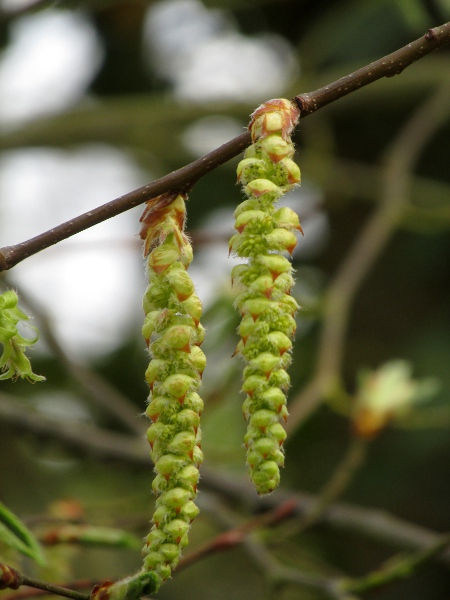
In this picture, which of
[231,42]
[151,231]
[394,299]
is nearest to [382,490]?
[394,299]

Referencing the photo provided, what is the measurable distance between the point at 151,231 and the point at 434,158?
3.13m

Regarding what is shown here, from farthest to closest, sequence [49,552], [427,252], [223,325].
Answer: [427,252], [223,325], [49,552]

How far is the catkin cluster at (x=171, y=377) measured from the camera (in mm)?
732

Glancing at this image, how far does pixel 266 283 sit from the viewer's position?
0.77 m

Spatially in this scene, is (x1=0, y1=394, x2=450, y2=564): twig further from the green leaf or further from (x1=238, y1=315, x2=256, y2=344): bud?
(x1=238, y1=315, x2=256, y2=344): bud

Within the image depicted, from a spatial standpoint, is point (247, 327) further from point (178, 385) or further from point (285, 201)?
point (285, 201)

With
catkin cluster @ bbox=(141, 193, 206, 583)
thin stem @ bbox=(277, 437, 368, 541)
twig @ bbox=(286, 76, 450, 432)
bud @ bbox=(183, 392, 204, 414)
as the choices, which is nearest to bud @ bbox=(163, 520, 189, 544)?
catkin cluster @ bbox=(141, 193, 206, 583)

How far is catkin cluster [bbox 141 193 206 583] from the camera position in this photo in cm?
73

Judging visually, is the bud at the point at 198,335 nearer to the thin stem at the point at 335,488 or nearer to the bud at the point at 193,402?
the bud at the point at 193,402

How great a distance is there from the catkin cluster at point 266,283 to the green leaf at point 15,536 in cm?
39

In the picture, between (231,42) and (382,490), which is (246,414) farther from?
(231,42)

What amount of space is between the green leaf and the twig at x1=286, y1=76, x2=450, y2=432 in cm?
108

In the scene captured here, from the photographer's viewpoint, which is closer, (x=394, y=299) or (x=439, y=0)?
(x=439, y=0)

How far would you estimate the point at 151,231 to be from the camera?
0.87 m
